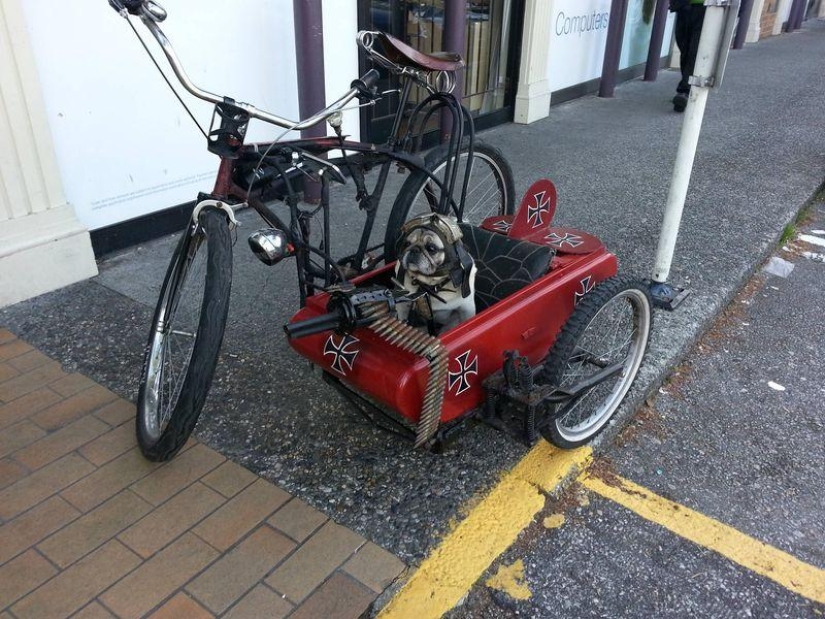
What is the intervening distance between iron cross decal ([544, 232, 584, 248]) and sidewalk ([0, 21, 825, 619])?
70 centimetres

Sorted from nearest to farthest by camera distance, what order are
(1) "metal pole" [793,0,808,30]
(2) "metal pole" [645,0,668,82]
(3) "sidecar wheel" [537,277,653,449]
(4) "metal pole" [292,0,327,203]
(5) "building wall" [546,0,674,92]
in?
(3) "sidecar wheel" [537,277,653,449]
(4) "metal pole" [292,0,327,203]
(5) "building wall" [546,0,674,92]
(2) "metal pole" [645,0,668,82]
(1) "metal pole" [793,0,808,30]

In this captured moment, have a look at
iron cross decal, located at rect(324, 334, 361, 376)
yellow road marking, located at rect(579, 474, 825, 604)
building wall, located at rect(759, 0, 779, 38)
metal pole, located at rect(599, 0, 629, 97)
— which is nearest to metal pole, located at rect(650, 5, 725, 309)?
yellow road marking, located at rect(579, 474, 825, 604)

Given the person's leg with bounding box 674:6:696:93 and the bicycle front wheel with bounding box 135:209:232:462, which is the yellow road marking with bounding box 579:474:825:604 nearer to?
the bicycle front wheel with bounding box 135:209:232:462

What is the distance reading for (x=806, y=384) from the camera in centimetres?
317

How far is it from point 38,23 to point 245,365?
201 cm

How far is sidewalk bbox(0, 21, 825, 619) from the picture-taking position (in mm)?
2066

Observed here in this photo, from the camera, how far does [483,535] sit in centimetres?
220

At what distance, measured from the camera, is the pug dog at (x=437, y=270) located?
2.21 m

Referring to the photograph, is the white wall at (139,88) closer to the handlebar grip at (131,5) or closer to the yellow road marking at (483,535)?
the handlebar grip at (131,5)

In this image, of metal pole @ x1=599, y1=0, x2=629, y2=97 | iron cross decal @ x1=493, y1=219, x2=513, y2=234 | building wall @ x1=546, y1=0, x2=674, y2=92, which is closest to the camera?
iron cross decal @ x1=493, y1=219, x2=513, y2=234

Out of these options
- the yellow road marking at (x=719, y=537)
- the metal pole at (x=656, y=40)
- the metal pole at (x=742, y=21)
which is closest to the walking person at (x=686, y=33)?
the metal pole at (x=656, y=40)

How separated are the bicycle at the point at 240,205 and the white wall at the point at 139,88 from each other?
1364 mm

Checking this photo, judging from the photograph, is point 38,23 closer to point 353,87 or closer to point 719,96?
point 353,87

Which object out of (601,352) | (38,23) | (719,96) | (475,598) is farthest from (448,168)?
(719,96)
